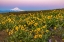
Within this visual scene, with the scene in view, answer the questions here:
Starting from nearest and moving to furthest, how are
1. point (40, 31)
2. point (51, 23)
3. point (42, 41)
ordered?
point (42, 41) → point (40, 31) → point (51, 23)

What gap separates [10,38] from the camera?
9094mm

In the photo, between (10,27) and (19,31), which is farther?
(10,27)

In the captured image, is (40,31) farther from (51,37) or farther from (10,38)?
(10,38)

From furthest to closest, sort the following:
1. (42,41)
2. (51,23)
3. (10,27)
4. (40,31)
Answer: (10,27) < (51,23) < (40,31) < (42,41)

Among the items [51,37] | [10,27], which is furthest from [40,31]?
[10,27]

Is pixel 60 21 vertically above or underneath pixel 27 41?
above

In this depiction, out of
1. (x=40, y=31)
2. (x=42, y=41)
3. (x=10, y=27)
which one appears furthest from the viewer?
(x=10, y=27)

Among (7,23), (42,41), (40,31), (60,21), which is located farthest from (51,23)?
(7,23)

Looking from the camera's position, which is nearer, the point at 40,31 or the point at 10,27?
the point at 40,31

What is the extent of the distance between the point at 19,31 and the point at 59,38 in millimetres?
1900

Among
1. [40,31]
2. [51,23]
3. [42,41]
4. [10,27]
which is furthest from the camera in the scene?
[10,27]

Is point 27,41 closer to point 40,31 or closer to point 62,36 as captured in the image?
point 40,31

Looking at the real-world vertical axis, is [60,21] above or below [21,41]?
above

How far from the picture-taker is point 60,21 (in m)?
9.88
